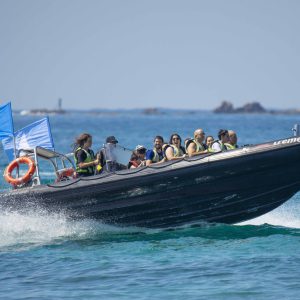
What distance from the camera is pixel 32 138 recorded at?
15.6 metres

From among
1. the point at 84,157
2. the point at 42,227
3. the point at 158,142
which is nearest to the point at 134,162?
the point at 158,142

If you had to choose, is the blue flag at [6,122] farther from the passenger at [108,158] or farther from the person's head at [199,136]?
the person's head at [199,136]

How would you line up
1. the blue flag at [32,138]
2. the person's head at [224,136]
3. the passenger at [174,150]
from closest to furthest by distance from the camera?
the passenger at [174,150], the person's head at [224,136], the blue flag at [32,138]

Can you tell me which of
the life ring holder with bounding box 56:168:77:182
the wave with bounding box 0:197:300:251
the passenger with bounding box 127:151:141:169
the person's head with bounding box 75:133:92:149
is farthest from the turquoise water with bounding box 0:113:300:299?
the person's head with bounding box 75:133:92:149

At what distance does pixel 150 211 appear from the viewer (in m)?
14.8

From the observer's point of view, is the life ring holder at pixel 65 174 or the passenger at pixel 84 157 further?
the life ring holder at pixel 65 174

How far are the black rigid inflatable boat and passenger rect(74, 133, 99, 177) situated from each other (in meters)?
0.31

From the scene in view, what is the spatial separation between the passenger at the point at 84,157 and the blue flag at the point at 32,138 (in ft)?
3.05

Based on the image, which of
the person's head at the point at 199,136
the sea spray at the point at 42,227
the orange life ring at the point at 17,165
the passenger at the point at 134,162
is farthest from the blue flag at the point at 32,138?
the person's head at the point at 199,136

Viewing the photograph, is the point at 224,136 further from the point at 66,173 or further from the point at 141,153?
the point at 66,173

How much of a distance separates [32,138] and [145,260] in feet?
12.5

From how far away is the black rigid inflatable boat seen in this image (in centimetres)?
1430

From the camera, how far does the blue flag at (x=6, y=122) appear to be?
15.3 metres

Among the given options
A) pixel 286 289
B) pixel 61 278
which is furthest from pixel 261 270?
pixel 61 278
